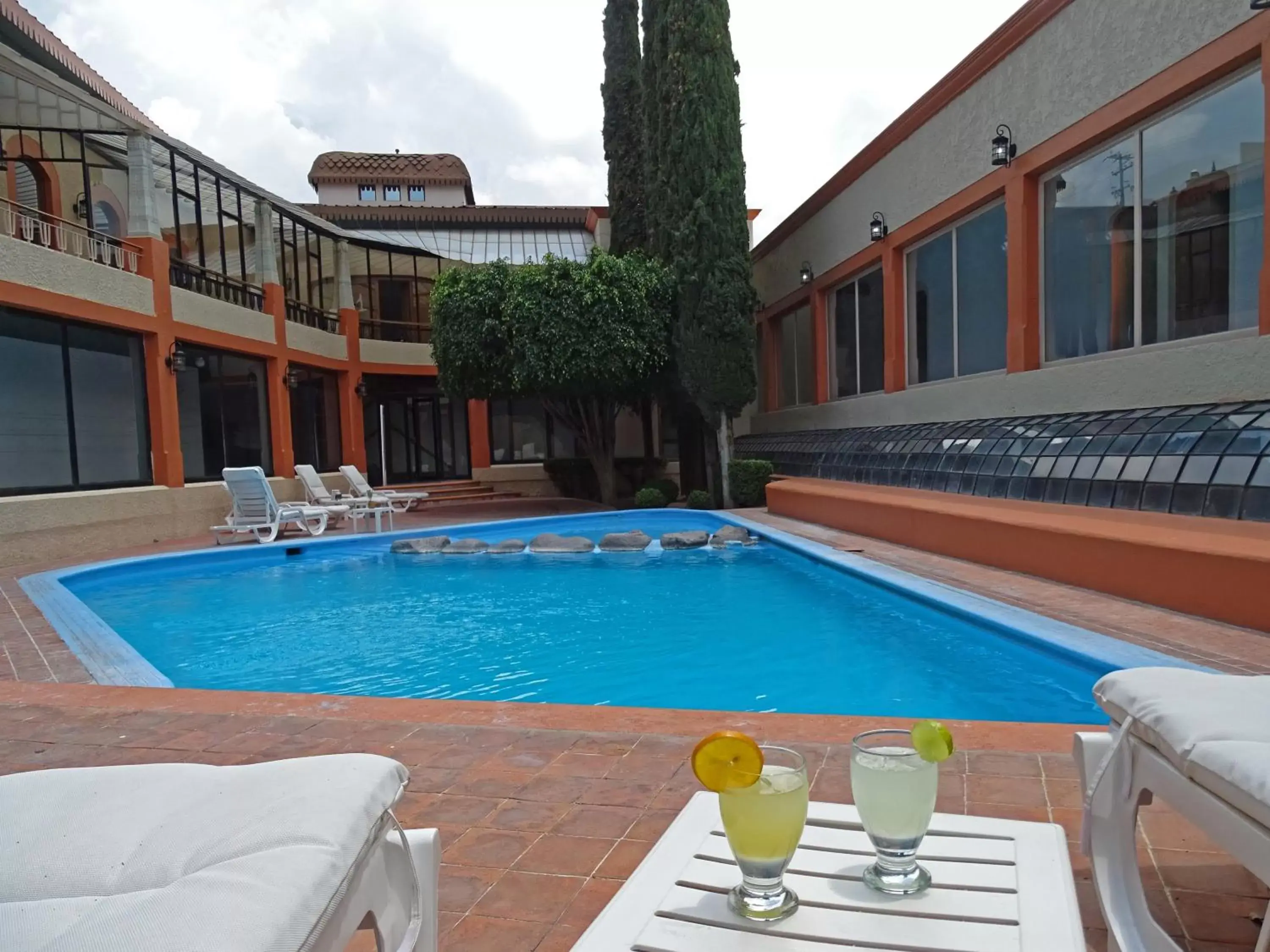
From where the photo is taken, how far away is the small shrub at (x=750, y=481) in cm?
1376

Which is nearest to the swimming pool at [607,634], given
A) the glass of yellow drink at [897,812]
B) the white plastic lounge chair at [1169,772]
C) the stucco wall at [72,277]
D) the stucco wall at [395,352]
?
the white plastic lounge chair at [1169,772]

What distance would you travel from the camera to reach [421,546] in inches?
420

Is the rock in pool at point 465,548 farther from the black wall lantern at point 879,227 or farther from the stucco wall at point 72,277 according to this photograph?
the black wall lantern at point 879,227

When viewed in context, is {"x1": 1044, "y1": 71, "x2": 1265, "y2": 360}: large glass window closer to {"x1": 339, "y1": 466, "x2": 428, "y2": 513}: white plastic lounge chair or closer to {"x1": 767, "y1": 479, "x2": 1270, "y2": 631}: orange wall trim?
{"x1": 767, "y1": 479, "x2": 1270, "y2": 631}: orange wall trim

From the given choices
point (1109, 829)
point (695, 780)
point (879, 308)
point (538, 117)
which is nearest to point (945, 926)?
point (1109, 829)

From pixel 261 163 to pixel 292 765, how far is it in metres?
47.9

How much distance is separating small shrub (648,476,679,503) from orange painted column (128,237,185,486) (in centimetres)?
779

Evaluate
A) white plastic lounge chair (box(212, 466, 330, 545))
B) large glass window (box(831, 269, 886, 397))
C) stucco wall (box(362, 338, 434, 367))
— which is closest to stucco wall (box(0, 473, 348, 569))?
white plastic lounge chair (box(212, 466, 330, 545))

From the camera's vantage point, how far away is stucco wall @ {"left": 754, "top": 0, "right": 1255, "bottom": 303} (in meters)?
6.76

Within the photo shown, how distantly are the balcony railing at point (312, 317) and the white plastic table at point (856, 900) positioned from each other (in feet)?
56.0

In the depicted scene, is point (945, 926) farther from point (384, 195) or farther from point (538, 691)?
point (384, 195)

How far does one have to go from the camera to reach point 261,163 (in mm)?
42469

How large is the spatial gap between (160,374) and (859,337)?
1065cm

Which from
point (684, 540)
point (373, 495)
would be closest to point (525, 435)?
point (373, 495)
